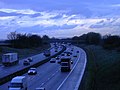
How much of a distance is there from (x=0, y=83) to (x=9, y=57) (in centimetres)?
3797

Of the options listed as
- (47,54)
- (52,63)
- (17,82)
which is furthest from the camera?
(47,54)

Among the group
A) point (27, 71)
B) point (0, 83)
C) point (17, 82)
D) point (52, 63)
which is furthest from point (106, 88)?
point (52, 63)

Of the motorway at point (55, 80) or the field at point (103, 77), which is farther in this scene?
the motorway at point (55, 80)

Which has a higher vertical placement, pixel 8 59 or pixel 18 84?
pixel 18 84

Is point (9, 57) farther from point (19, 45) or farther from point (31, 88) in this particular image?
point (19, 45)

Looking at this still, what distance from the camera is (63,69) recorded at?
6744 cm

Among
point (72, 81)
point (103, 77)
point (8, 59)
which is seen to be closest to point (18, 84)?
point (103, 77)

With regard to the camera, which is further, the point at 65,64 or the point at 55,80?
the point at 65,64

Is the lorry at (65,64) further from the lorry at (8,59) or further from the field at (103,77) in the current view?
the lorry at (8,59)

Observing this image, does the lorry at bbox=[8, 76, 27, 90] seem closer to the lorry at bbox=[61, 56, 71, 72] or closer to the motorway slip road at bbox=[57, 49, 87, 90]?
the motorway slip road at bbox=[57, 49, 87, 90]

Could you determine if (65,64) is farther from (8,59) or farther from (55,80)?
(8,59)

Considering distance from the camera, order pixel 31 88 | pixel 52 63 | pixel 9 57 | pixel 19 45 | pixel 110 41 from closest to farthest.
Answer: pixel 31 88
pixel 9 57
pixel 52 63
pixel 110 41
pixel 19 45

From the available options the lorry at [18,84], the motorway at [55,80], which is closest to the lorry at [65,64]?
the motorway at [55,80]

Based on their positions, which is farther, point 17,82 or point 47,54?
point 47,54
